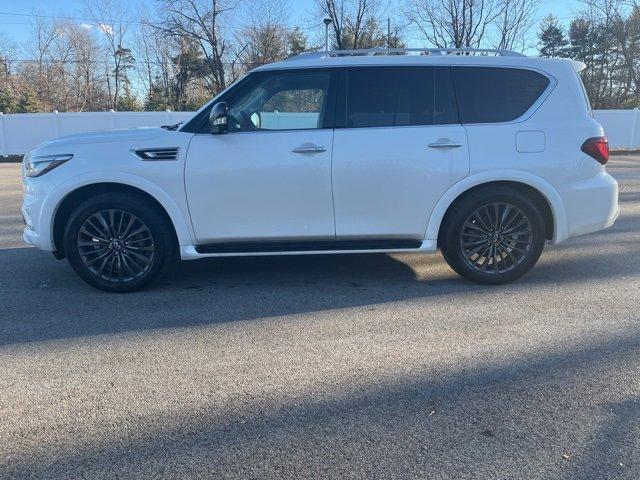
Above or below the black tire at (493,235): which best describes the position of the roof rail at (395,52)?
above

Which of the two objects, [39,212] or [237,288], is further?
[237,288]

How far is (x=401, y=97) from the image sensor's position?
4961mm

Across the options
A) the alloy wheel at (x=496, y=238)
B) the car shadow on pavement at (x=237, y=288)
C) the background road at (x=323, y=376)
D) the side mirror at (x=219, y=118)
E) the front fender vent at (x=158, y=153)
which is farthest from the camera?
the alloy wheel at (x=496, y=238)

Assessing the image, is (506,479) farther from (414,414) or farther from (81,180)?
(81,180)

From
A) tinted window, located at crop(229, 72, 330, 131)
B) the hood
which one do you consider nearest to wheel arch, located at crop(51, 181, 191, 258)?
the hood

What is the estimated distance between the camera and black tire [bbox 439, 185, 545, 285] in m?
4.95

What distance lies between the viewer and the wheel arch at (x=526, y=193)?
4.88 metres

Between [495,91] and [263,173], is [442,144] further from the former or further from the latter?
[263,173]

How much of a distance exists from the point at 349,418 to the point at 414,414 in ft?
1.17

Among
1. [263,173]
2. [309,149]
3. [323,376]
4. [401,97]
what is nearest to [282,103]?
[309,149]

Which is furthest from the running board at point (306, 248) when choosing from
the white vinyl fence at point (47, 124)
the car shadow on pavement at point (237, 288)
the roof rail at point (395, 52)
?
the white vinyl fence at point (47, 124)

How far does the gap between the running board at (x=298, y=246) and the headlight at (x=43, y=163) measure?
1385mm

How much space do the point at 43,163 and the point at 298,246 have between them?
2374 mm

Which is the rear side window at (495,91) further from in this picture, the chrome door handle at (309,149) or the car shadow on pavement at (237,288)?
the car shadow on pavement at (237,288)
